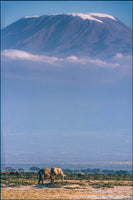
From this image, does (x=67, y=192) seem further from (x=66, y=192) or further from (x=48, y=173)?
(x=48, y=173)

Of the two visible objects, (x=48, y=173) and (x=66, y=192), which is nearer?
(x=66, y=192)

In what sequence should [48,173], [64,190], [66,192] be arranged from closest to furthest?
1. [66,192]
2. [64,190]
3. [48,173]

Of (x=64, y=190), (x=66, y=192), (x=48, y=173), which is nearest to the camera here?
(x=66, y=192)

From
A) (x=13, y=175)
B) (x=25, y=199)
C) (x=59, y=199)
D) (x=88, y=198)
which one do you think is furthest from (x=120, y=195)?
(x=13, y=175)

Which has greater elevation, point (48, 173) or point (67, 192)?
point (48, 173)

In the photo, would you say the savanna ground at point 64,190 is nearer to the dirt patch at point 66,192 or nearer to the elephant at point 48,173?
the dirt patch at point 66,192

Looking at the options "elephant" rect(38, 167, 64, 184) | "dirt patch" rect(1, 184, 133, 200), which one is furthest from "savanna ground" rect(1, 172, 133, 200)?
"elephant" rect(38, 167, 64, 184)

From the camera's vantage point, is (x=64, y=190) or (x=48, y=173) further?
(x=48, y=173)

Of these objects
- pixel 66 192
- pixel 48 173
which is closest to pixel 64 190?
pixel 66 192

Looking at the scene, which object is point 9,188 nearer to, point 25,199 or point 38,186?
point 38,186

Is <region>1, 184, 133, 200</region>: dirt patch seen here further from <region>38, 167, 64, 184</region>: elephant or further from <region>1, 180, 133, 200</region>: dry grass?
<region>38, 167, 64, 184</region>: elephant

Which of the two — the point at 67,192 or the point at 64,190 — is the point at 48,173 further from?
the point at 67,192
